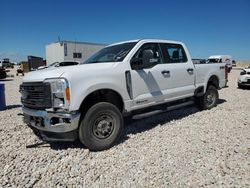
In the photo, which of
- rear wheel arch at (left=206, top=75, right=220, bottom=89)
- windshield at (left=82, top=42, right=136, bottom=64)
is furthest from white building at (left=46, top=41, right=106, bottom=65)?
windshield at (left=82, top=42, right=136, bottom=64)

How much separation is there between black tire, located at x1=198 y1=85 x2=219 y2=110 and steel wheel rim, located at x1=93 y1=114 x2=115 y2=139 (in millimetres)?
3520

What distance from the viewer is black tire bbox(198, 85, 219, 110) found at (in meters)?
6.13

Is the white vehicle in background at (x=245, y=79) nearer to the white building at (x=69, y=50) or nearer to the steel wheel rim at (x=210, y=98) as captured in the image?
the steel wheel rim at (x=210, y=98)

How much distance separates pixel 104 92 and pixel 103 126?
0.65m

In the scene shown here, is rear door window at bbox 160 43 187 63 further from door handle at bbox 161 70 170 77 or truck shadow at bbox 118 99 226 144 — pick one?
truck shadow at bbox 118 99 226 144

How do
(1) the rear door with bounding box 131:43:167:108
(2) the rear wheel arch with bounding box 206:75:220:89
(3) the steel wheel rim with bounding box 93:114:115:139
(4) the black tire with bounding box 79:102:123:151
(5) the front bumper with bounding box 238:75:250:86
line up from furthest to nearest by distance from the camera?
(5) the front bumper with bounding box 238:75:250:86 → (2) the rear wheel arch with bounding box 206:75:220:89 → (1) the rear door with bounding box 131:43:167:108 → (3) the steel wheel rim with bounding box 93:114:115:139 → (4) the black tire with bounding box 79:102:123:151

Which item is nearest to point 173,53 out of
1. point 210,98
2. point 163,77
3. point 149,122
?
point 163,77

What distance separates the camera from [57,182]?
2732 mm

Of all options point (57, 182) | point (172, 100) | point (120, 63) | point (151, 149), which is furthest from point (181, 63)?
point (57, 182)

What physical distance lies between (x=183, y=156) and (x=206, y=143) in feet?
2.53

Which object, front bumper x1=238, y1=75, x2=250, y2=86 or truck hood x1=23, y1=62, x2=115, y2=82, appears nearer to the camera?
truck hood x1=23, y1=62, x2=115, y2=82

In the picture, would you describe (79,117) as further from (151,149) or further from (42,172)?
(151,149)

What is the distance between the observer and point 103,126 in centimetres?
368

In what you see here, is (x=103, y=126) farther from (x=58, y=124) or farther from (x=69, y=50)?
(x=69, y=50)
